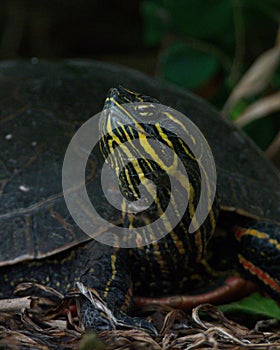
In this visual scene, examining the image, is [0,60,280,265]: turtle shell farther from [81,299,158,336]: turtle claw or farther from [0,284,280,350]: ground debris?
[81,299,158,336]: turtle claw

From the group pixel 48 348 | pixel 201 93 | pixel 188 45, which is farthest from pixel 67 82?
pixel 201 93

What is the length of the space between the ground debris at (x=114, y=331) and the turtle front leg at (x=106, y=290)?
1.8 inches

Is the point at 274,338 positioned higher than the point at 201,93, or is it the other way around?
the point at 274,338

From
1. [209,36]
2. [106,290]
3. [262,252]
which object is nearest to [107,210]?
[106,290]

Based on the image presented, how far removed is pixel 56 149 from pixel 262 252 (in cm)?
86

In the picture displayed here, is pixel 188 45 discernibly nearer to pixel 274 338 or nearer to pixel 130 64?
pixel 130 64

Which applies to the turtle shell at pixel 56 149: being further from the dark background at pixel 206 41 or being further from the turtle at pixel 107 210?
the dark background at pixel 206 41

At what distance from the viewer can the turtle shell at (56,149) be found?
2207mm

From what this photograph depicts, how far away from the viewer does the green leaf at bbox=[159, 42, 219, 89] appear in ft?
13.9

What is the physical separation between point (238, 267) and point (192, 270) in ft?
0.69

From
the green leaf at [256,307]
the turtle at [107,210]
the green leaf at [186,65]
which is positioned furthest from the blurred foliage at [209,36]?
the green leaf at [256,307]

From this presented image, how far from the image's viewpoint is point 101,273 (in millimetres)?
2131

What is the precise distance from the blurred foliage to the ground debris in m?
2.15

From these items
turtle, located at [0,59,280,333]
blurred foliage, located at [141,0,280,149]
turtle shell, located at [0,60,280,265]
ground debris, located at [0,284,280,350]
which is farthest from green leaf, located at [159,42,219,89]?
ground debris, located at [0,284,280,350]
